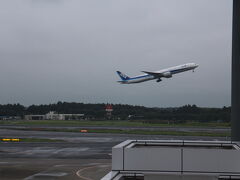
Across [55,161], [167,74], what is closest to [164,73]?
[167,74]

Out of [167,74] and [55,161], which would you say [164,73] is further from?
[55,161]

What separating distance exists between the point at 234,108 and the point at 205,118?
13774cm

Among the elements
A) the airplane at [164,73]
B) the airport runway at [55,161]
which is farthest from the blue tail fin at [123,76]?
the airport runway at [55,161]

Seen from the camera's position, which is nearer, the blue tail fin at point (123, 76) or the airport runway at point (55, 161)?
the airport runway at point (55, 161)

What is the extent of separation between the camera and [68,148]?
4969 centimetres

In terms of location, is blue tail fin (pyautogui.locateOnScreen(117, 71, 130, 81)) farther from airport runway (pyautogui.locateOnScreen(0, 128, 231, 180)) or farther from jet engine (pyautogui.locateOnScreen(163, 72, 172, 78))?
airport runway (pyautogui.locateOnScreen(0, 128, 231, 180))

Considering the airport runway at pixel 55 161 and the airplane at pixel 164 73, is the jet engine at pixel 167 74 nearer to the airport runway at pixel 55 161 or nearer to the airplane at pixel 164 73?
the airplane at pixel 164 73

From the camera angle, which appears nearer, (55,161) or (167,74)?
(55,161)

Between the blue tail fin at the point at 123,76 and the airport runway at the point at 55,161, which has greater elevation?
the blue tail fin at the point at 123,76

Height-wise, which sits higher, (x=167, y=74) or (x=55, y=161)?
(x=167, y=74)

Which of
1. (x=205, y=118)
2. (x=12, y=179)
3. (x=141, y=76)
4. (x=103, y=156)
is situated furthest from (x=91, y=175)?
(x=205, y=118)

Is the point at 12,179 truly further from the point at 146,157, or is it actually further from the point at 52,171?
the point at 146,157

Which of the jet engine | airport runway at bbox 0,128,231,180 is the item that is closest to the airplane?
the jet engine


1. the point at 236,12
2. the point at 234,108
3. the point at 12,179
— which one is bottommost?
the point at 12,179
